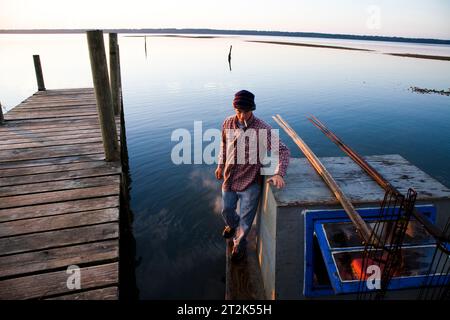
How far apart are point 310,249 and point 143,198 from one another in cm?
717

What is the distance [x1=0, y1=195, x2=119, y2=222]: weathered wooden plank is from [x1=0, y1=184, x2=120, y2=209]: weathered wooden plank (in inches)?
3.8

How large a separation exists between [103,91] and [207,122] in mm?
12063

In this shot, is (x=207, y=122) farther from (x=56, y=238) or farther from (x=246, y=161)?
(x=56, y=238)

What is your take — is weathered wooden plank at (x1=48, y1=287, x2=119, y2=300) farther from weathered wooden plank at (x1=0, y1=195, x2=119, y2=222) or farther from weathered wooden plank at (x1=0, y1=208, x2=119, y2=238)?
weathered wooden plank at (x1=0, y1=195, x2=119, y2=222)

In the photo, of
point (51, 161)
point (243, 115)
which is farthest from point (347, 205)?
point (51, 161)

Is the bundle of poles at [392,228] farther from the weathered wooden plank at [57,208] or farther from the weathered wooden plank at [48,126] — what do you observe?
the weathered wooden plank at [48,126]

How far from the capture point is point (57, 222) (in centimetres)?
450

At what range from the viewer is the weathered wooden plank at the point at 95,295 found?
337 centimetres

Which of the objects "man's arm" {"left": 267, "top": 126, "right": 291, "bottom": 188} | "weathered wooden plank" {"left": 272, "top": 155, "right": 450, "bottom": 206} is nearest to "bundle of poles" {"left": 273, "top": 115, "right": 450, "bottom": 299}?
"weathered wooden plank" {"left": 272, "top": 155, "right": 450, "bottom": 206}

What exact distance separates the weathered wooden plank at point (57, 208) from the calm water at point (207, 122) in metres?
2.62

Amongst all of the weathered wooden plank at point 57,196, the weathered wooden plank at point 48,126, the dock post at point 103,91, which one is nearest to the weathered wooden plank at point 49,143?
the weathered wooden plank at point 48,126

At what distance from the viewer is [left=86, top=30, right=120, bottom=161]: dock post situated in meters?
5.72

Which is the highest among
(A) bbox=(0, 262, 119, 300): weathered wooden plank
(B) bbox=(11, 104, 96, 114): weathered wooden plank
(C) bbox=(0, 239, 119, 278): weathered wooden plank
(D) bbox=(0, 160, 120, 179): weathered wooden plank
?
(B) bbox=(11, 104, 96, 114): weathered wooden plank
